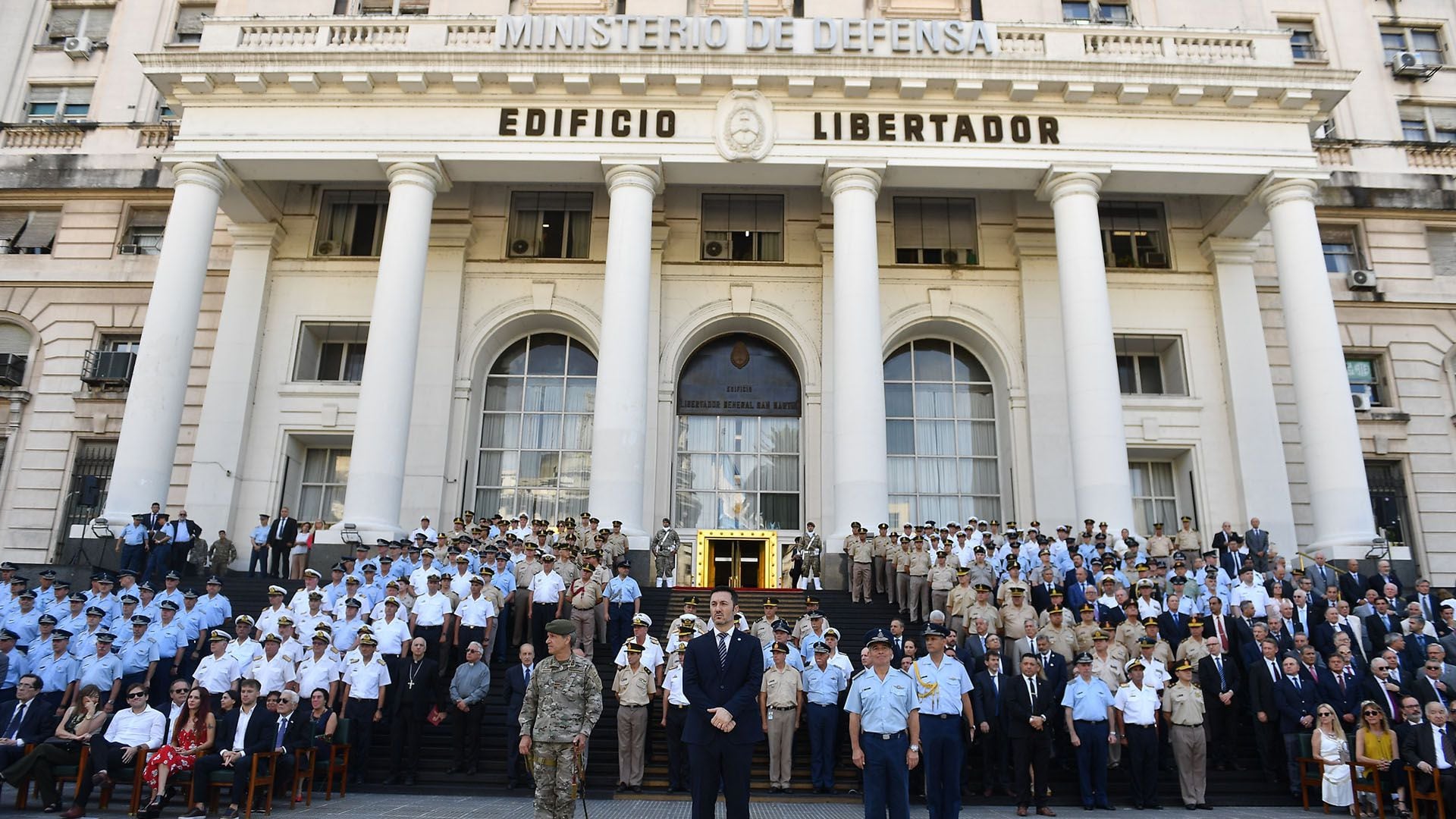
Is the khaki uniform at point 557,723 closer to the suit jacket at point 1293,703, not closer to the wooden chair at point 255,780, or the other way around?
the wooden chair at point 255,780

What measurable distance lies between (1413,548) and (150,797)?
28.2 meters

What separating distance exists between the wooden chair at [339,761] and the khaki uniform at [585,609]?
11.8 ft

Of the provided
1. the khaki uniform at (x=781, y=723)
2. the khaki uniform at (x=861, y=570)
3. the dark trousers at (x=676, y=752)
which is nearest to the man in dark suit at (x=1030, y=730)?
the khaki uniform at (x=781, y=723)

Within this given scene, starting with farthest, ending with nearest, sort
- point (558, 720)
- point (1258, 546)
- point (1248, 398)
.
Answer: point (1248, 398) → point (1258, 546) → point (558, 720)

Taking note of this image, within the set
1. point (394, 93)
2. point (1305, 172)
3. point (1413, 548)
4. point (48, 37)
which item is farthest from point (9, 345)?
point (1413, 548)

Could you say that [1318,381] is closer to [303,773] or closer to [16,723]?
[303,773]

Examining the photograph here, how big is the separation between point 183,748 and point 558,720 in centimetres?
540

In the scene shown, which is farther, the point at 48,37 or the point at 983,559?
the point at 48,37

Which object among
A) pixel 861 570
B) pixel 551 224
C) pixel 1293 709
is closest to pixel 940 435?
pixel 861 570

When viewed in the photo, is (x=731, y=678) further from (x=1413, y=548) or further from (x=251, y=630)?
(x=1413, y=548)

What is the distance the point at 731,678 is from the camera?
7.28 metres

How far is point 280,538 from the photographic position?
20469 millimetres

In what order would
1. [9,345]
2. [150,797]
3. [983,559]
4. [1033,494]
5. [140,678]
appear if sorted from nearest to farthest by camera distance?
[150,797] < [140,678] < [983,559] < [1033,494] < [9,345]

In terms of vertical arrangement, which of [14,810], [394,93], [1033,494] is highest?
[394,93]
